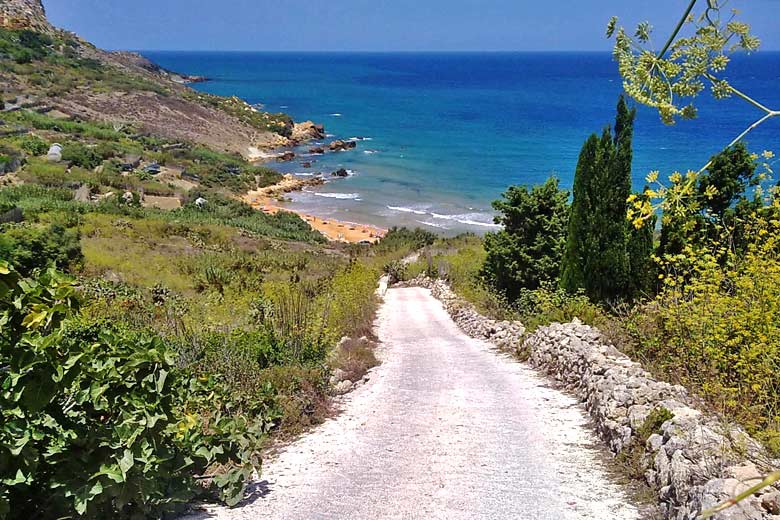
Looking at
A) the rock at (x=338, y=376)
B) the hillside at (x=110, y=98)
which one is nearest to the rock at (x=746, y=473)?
the rock at (x=338, y=376)

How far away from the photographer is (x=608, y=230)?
13.9m

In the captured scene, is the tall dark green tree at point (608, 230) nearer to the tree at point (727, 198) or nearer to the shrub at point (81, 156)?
the tree at point (727, 198)

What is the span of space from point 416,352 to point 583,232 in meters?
4.91

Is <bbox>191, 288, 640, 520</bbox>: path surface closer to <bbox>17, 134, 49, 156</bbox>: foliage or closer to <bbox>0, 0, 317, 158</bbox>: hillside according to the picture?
<bbox>17, 134, 49, 156</bbox>: foliage

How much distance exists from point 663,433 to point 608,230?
8516mm

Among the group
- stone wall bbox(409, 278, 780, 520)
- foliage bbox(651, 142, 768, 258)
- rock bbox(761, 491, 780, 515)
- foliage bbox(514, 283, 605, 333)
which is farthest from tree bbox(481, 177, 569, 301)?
rock bbox(761, 491, 780, 515)

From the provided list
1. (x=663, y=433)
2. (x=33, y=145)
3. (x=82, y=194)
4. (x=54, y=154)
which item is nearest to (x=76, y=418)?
(x=663, y=433)

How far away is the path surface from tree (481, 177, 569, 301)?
798 cm

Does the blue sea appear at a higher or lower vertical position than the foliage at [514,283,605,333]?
higher

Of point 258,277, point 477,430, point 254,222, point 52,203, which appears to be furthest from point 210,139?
point 477,430

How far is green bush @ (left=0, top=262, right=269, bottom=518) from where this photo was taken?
3.75 meters

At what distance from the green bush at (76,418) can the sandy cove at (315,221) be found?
127 ft

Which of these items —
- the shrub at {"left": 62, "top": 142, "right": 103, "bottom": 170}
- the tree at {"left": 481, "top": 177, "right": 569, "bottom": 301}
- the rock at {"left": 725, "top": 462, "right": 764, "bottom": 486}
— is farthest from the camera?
the shrub at {"left": 62, "top": 142, "right": 103, "bottom": 170}

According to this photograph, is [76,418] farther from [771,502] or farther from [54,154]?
[54,154]
